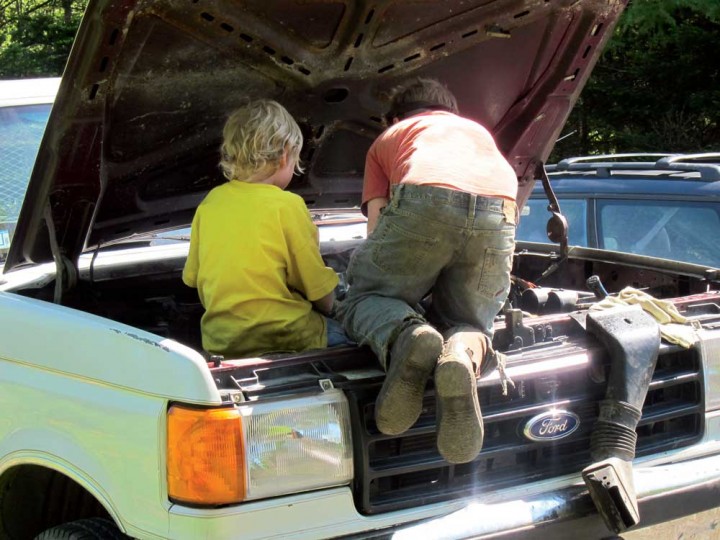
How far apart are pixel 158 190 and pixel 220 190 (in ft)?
2.11

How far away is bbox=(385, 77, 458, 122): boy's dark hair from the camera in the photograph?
3.17m

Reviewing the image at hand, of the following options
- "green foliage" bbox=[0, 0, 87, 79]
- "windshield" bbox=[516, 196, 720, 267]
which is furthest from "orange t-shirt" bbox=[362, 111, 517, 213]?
"green foliage" bbox=[0, 0, 87, 79]

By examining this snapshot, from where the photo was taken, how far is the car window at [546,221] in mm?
6250

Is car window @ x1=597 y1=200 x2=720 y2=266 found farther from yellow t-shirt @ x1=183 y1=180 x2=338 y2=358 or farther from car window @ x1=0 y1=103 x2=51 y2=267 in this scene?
car window @ x1=0 y1=103 x2=51 y2=267

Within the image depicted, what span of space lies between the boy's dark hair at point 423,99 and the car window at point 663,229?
116 inches

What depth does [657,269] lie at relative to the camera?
3.81 meters

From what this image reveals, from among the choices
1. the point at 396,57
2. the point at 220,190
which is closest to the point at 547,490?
the point at 220,190

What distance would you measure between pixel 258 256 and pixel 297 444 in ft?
2.65

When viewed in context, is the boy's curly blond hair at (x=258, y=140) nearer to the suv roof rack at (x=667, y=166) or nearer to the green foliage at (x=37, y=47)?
the suv roof rack at (x=667, y=166)

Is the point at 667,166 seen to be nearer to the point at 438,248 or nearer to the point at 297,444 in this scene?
the point at 438,248

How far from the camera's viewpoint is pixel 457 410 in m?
2.25

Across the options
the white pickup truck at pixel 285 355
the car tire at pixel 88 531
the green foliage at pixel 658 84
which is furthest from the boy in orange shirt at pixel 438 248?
the green foliage at pixel 658 84

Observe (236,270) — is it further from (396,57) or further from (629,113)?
(629,113)

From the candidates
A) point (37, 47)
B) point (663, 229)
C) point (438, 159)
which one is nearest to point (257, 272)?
point (438, 159)
